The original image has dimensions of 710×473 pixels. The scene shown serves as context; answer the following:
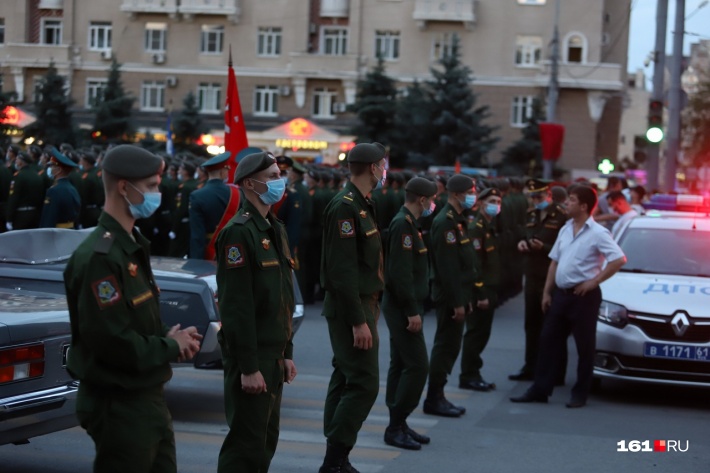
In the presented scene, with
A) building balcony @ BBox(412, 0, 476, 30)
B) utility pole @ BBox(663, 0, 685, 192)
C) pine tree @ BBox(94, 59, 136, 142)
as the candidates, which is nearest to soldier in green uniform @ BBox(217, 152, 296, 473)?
utility pole @ BBox(663, 0, 685, 192)

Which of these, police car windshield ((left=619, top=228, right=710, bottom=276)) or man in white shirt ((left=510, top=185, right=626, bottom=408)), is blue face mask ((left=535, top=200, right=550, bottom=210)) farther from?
man in white shirt ((left=510, top=185, right=626, bottom=408))

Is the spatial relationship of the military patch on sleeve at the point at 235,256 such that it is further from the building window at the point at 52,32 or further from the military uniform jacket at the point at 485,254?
the building window at the point at 52,32

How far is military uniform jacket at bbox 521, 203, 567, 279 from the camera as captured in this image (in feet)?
40.5

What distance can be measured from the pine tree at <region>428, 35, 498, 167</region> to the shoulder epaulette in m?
39.0

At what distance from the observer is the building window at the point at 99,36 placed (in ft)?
171

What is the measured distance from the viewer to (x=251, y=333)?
18.9 ft

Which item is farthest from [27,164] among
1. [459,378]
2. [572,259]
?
[572,259]

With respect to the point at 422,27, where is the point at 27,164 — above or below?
below

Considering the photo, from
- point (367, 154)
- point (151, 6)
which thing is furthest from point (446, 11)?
point (367, 154)

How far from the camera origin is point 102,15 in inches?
2046

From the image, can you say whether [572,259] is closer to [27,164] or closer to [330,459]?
[330,459]

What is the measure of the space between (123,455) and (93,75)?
4998 cm

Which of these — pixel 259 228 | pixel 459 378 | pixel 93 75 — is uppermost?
pixel 93 75

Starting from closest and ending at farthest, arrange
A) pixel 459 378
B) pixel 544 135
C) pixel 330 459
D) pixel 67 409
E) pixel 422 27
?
1. pixel 67 409
2. pixel 330 459
3. pixel 459 378
4. pixel 544 135
5. pixel 422 27
